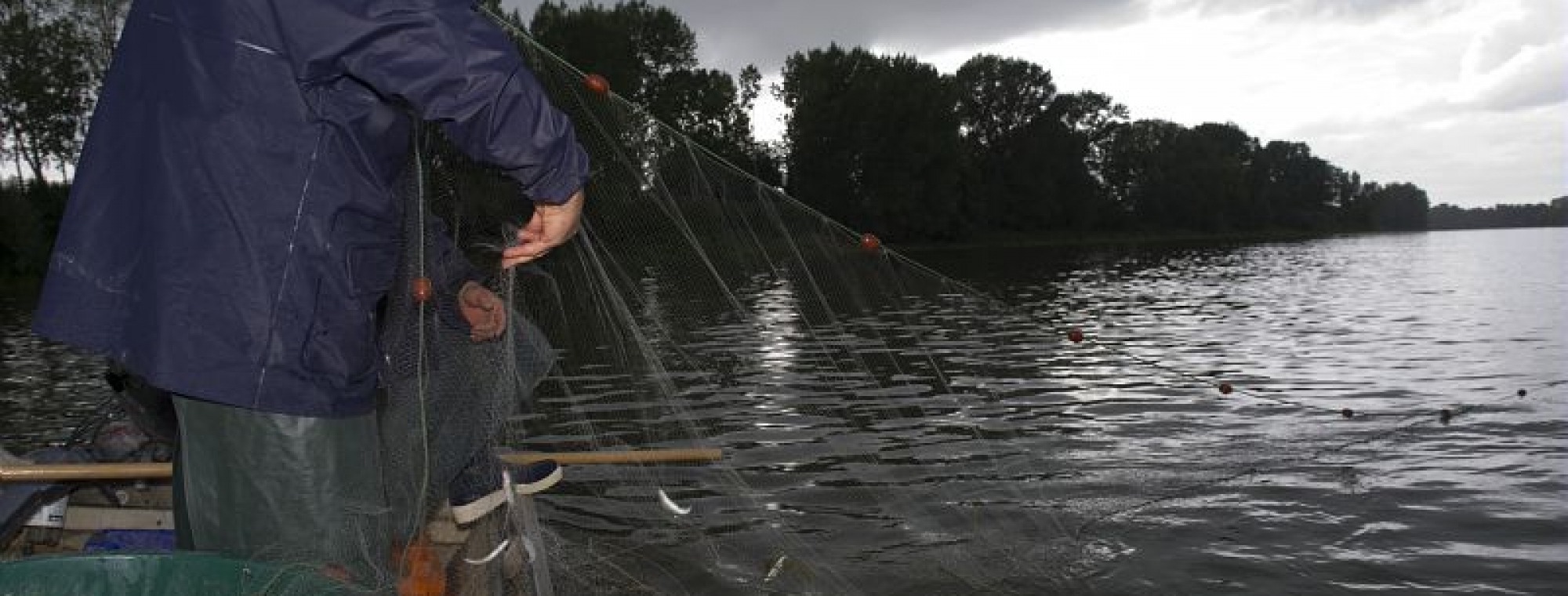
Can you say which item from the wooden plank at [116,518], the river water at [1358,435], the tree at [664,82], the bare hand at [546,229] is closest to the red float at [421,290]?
the bare hand at [546,229]

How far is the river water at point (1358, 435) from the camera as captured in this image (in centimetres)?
597

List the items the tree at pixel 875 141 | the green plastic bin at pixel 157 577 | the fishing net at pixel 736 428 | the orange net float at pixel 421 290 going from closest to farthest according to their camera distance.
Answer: the green plastic bin at pixel 157 577, the orange net float at pixel 421 290, the fishing net at pixel 736 428, the tree at pixel 875 141

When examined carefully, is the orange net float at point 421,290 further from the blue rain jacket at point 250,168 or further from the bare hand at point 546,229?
the blue rain jacket at point 250,168

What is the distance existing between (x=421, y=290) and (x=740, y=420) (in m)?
6.49

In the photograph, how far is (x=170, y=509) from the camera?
4488mm

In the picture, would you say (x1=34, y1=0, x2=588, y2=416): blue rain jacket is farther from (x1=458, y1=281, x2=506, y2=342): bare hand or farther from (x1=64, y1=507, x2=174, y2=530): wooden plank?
(x1=64, y1=507, x2=174, y2=530): wooden plank

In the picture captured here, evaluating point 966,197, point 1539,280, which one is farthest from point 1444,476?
point 966,197

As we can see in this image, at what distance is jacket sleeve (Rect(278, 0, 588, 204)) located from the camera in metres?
2.69

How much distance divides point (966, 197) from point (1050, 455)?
76395mm

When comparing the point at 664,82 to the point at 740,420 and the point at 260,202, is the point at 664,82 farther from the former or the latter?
the point at 260,202

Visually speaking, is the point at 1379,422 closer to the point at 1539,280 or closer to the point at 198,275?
the point at 198,275

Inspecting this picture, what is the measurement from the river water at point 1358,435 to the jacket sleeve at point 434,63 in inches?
148

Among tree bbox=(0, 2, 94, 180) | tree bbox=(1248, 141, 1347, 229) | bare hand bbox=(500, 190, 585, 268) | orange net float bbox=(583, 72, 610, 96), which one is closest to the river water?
orange net float bbox=(583, 72, 610, 96)

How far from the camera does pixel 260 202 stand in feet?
8.96
